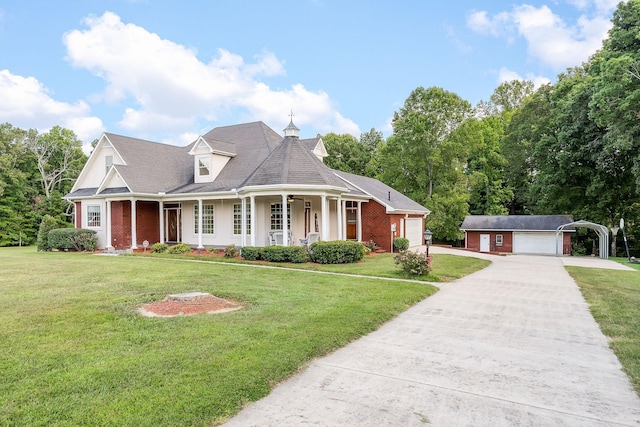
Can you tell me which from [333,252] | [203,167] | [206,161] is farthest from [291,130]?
[333,252]

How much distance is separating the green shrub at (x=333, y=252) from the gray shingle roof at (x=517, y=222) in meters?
21.8

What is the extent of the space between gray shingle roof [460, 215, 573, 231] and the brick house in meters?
13.8

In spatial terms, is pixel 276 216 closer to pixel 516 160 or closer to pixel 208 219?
pixel 208 219

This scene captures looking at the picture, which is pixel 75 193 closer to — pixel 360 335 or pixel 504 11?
pixel 360 335

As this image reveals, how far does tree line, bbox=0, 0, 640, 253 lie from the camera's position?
93.6ft

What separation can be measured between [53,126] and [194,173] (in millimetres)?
25912

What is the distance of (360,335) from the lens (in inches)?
237

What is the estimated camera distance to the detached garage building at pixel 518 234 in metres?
30.8

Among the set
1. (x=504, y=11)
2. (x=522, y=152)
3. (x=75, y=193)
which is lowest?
(x=75, y=193)

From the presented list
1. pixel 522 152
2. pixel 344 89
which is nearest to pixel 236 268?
pixel 344 89

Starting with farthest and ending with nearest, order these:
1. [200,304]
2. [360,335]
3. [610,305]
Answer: [610,305] < [200,304] < [360,335]

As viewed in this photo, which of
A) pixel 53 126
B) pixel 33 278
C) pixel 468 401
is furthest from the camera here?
pixel 53 126

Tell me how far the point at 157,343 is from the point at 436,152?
30.6 m

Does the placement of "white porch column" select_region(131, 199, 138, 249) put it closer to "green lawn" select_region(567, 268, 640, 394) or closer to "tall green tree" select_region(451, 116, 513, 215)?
"green lawn" select_region(567, 268, 640, 394)
